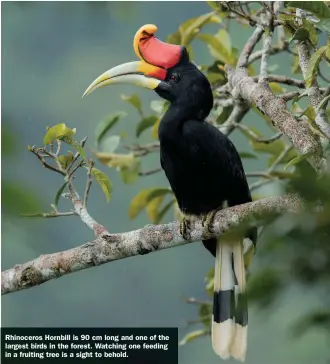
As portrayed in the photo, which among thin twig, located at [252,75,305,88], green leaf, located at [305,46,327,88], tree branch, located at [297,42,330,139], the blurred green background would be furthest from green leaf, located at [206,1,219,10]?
the blurred green background

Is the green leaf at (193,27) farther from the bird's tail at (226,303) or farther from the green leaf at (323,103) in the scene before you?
the green leaf at (323,103)

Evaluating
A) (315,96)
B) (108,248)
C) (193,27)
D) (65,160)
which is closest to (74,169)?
(65,160)

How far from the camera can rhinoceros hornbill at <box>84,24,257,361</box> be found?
1.95 metres

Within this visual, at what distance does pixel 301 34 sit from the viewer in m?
1.64

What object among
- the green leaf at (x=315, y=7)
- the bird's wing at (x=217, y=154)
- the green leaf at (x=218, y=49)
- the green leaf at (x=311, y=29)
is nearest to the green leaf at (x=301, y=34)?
the green leaf at (x=311, y=29)

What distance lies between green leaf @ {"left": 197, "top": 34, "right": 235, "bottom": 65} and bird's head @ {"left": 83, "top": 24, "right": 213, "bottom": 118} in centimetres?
19

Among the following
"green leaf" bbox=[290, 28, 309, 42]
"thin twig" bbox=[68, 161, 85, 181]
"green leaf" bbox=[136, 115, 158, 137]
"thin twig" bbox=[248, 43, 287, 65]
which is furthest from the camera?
"green leaf" bbox=[136, 115, 158, 137]

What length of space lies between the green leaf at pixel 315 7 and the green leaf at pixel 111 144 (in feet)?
3.44

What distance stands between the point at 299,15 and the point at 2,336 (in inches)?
44.8

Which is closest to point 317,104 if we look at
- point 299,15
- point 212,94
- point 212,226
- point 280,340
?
point 299,15

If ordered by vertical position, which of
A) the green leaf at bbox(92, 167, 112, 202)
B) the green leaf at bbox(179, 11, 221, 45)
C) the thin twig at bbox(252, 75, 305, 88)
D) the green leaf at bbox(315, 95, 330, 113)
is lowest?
the green leaf at bbox(92, 167, 112, 202)

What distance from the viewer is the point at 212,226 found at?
1670mm

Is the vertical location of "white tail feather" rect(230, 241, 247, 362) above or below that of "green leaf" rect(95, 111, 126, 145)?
below

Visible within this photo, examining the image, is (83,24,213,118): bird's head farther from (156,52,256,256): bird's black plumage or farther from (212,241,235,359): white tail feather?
(212,241,235,359): white tail feather
